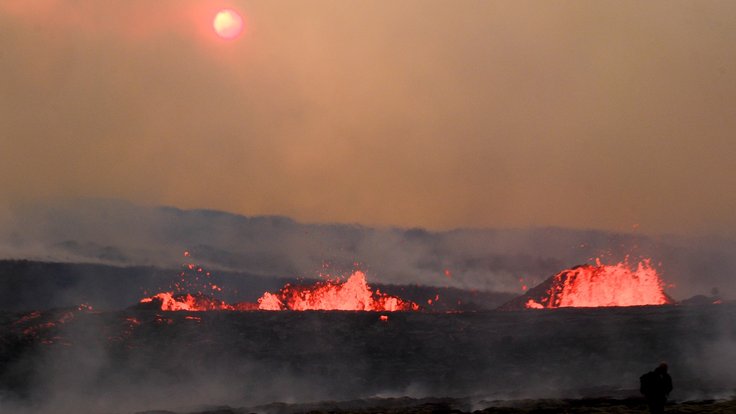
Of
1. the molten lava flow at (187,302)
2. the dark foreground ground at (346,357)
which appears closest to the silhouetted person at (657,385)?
the dark foreground ground at (346,357)

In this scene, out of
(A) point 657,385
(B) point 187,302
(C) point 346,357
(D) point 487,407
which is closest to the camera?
(A) point 657,385

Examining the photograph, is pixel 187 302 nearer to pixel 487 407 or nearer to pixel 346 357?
pixel 346 357

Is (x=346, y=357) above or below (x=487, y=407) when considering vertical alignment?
above

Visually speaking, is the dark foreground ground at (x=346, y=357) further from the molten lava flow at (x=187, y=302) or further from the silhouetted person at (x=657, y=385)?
the molten lava flow at (x=187, y=302)

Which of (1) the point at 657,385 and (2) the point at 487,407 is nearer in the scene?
(1) the point at 657,385

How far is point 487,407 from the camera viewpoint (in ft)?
155

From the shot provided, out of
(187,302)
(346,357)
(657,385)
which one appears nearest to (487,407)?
(657,385)

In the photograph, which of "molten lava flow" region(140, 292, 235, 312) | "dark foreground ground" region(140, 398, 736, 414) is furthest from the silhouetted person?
"molten lava flow" region(140, 292, 235, 312)

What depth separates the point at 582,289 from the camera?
138m

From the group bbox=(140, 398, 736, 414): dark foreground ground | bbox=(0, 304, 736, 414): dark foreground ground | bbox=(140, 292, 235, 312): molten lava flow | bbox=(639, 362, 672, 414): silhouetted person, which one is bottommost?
bbox=(140, 398, 736, 414): dark foreground ground

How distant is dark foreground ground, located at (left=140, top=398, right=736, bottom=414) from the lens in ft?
129

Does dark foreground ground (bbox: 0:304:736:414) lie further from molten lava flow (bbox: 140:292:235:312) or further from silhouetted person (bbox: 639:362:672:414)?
molten lava flow (bbox: 140:292:235:312)

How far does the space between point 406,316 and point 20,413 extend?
148 ft

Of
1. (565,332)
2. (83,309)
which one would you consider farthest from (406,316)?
(83,309)
